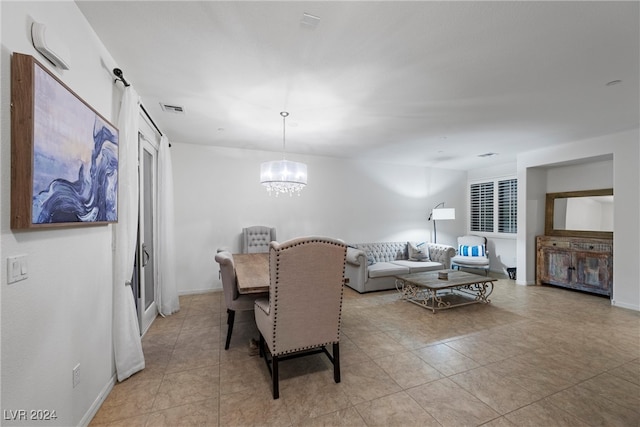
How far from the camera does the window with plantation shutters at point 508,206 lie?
5.95 metres

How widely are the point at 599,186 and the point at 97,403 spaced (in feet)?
23.3

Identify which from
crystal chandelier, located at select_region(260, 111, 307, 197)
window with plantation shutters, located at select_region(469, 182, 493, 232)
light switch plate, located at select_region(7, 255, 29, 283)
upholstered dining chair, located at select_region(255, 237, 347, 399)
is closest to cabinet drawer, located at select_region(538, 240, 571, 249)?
window with plantation shutters, located at select_region(469, 182, 493, 232)

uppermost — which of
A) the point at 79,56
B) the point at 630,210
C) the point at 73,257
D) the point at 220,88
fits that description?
the point at 220,88

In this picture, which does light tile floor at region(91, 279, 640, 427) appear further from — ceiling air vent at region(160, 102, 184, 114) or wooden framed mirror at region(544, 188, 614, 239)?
ceiling air vent at region(160, 102, 184, 114)

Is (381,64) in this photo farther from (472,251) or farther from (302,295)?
(472,251)

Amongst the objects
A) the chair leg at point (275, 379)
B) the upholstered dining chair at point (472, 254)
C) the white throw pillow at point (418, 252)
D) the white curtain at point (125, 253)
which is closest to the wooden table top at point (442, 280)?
the white throw pillow at point (418, 252)

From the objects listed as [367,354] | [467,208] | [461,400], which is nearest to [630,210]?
[467,208]

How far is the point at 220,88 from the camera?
259 cm

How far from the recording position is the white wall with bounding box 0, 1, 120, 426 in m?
1.08

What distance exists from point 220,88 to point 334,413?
287cm

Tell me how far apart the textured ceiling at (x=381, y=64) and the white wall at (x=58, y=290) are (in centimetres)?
31

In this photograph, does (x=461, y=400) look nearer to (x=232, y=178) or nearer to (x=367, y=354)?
(x=367, y=354)

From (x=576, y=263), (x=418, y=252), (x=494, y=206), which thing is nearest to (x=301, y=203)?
(x=418, y=252)

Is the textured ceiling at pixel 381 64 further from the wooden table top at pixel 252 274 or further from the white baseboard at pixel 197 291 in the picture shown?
the white baseboard at pixel 197 291
